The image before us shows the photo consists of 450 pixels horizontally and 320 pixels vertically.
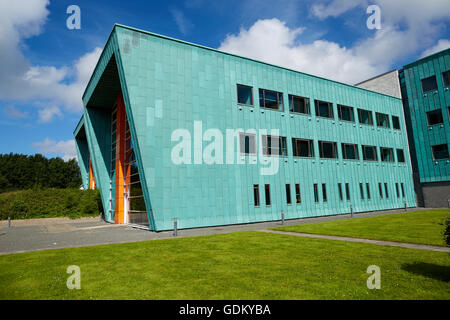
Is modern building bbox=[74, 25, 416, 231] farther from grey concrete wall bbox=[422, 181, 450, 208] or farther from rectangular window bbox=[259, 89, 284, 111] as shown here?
grey concrete wall bbox=[422, 181, 450, 208]

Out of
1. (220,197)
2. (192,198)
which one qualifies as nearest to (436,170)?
(220,197)

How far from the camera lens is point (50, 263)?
32.1 ft

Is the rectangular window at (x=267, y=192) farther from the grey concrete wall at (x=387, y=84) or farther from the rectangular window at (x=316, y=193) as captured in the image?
the grey concrete wall at (x=387, y=84)

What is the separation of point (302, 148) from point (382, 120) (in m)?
16.2

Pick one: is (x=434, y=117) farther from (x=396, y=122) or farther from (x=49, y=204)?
(x=49, y=204)

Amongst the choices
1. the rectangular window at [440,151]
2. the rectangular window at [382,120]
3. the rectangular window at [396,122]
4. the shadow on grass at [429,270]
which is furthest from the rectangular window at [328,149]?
the shadow on grass at [429,270]

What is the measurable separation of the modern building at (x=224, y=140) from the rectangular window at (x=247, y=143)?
102mm

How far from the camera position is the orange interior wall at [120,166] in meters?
27.9

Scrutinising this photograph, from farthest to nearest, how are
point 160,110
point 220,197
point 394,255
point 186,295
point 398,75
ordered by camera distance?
point 398,75, point 220,197, point 160,110, point 394,255, point 186,295

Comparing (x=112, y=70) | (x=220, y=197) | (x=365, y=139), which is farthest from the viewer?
(x=365, y=139)

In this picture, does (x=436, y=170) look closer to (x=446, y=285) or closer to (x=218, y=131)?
(x=218, y=131)

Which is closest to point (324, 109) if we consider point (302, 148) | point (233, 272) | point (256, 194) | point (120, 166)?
point (302, 148)

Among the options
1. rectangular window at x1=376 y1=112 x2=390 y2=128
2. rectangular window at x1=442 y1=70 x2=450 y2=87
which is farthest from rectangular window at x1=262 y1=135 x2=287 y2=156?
rectangular window at x1=442 y1=70 x2=450 y2=87
